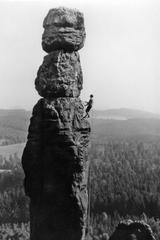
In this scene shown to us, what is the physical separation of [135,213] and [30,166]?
111786 mm

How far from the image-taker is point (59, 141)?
827 inches

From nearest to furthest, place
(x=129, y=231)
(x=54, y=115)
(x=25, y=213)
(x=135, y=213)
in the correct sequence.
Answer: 1. (x=54, y=115)
2. (x=129, y=231)
3. (x=135, y=213)
4. (x=25, y=213)

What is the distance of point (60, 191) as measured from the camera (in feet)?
69.2

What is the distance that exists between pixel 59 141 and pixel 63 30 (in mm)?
4977

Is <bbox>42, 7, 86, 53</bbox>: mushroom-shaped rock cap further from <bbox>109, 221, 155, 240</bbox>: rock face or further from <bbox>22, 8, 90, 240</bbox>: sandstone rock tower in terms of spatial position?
<bbox>109, 221, 155, 240</bbox>: rock face

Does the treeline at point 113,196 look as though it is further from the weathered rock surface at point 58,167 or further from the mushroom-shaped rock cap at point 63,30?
the mushroom-shaped rock cap at point 63,30

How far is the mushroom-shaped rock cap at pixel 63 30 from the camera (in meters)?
21.5

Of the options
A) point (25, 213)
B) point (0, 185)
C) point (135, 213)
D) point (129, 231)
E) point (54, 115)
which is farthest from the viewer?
point (0, 185)

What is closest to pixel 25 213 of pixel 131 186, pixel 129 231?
pixel 131 186

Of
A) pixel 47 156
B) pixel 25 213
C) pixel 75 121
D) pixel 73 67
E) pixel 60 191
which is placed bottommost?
pixel 25 213

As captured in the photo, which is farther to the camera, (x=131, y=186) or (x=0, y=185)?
(x=0, y=185)

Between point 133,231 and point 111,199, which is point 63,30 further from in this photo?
point 111,199

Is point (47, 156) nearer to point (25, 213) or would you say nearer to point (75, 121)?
point (75, 121)

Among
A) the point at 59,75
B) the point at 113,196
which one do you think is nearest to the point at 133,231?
the point at 59,75
